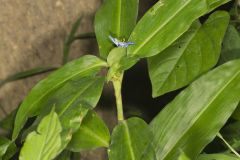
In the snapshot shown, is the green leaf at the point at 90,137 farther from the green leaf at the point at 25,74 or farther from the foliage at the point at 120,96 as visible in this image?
the green leaf at the point at 25,74

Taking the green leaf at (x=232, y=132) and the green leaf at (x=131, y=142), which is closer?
the green leaf at (x=131, y=142)

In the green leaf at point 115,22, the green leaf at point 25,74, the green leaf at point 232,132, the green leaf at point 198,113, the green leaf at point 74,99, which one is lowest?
the green leaf at point 232,132

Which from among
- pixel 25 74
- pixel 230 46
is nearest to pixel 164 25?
pixel 230 46

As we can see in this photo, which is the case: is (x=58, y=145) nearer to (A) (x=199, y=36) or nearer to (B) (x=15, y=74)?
(A) (x=199, y=36)

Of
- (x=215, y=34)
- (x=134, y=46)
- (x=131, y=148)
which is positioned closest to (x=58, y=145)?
(x=131, y=148)

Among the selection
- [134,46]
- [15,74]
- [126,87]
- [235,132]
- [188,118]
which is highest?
[134,46]

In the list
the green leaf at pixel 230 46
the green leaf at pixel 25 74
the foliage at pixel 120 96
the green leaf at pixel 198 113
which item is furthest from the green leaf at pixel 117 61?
the green leaf at pixel 25 74

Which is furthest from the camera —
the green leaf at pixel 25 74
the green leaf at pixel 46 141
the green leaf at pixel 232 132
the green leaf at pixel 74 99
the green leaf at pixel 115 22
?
the green leaf at pixel 25 74

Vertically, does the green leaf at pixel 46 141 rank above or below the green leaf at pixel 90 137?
above
